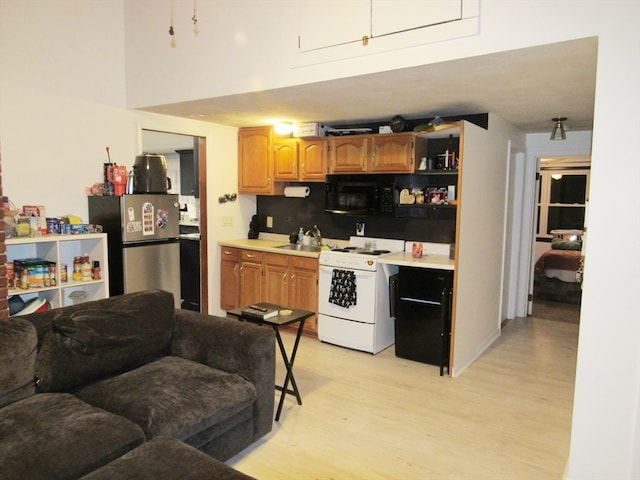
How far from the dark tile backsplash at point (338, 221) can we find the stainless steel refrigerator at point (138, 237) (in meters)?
1.67

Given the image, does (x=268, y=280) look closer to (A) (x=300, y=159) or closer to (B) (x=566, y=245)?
(A) (x=300, y=159)

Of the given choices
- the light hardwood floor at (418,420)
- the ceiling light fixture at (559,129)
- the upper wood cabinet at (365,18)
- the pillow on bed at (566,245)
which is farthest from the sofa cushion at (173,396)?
the pillow on bed at (566,245)

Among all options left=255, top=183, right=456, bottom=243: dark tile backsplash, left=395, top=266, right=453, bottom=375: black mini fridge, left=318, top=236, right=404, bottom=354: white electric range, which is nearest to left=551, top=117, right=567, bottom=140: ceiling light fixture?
left=255, top=183, right=456, bottom=243: dark tile backsplash

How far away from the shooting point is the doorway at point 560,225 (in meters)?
7.43

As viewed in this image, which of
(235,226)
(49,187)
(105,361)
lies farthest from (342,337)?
(49,187)

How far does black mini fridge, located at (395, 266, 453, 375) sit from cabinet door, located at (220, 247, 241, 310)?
204cm

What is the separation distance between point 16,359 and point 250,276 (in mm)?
3078

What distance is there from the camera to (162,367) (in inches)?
109

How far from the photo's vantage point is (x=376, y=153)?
4.66 meters

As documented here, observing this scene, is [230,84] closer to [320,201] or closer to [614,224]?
[320,201]

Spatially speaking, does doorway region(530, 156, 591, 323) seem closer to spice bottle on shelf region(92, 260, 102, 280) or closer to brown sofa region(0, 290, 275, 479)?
brown sofa region(0, 290, 275, 479)

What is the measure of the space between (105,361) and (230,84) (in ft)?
7.68

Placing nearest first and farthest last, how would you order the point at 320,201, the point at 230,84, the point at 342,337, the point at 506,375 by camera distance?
the point at 230,84 → the point at 506,375 → the point at 342,337 → the point at 320,201

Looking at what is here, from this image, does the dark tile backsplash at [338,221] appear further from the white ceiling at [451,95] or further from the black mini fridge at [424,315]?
the white ceiling at [451,95]
